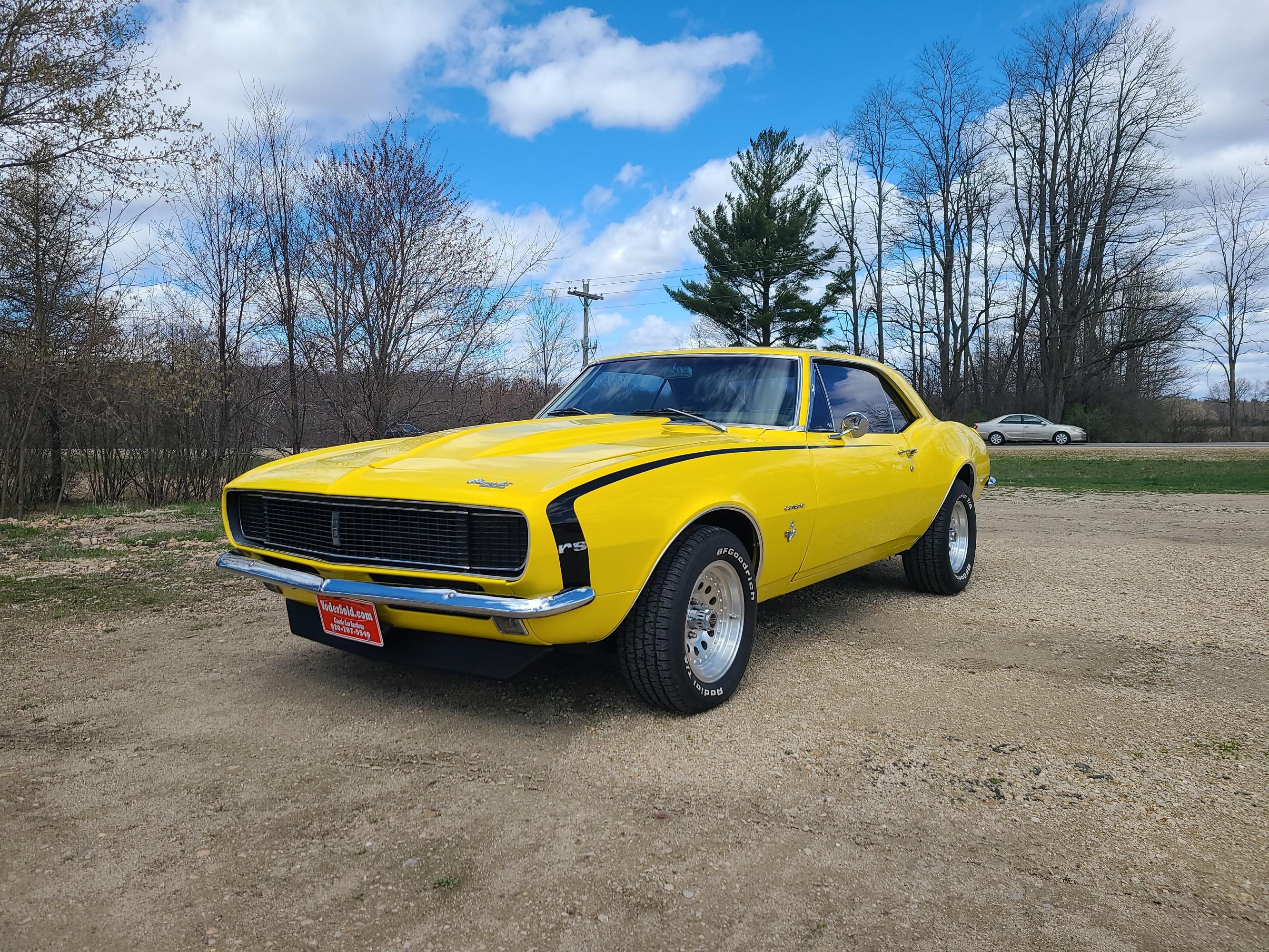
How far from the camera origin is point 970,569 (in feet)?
19.9

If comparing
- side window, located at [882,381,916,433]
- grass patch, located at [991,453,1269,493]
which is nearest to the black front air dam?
side window, located at [882,381,916,433]

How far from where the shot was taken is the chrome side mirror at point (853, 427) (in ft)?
14.0

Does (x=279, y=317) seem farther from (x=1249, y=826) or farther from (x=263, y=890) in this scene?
(x=1249, y=826)

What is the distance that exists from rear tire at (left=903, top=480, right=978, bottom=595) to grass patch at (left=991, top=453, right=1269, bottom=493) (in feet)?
27.0

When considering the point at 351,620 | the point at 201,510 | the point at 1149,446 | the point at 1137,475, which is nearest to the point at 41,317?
the point at 201,510

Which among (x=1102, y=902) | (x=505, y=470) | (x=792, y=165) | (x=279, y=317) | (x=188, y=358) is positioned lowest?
(x=1102, y=902)

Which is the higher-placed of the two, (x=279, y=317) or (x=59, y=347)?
(x=279, y=317)

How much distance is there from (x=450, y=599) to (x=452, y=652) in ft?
1.20

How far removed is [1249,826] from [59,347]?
12.0m

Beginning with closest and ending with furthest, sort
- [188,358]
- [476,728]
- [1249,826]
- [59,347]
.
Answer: [1249,826], [476,728], [59,347], [188,358]

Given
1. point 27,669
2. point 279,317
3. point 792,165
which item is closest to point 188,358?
point 279,317

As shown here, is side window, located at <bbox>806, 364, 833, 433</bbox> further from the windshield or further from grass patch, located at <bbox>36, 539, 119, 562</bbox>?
grass patch, located at <bbox>36, 539, 119, 562</bbox>

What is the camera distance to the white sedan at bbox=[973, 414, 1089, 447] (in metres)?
34.4

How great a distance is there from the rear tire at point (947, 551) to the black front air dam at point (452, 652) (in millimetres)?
3408
